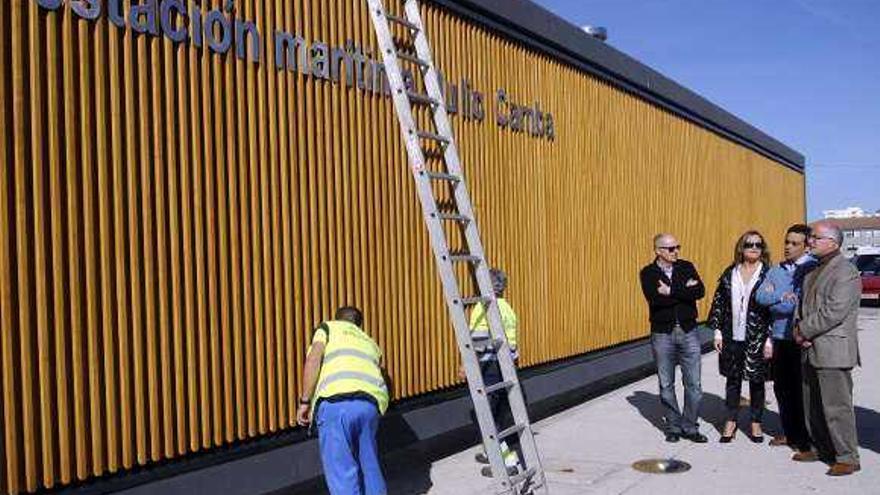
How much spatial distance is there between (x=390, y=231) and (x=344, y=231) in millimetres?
674

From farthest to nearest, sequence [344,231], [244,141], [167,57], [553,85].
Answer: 1. [553,85]
2. [344,231]
3. [244,141]
4. [167,57]

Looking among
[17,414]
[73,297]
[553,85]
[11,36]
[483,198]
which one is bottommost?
[17,414]

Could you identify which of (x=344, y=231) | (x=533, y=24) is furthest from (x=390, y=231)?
(x=533, y=24)

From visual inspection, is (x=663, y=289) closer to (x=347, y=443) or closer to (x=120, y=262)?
(x=347, y=443)

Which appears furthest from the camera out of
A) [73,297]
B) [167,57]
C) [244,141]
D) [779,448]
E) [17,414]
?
[779,448]

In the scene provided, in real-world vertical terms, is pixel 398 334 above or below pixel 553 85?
below

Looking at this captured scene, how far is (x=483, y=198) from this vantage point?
9281mm

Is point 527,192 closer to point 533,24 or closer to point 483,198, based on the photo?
point 483,198

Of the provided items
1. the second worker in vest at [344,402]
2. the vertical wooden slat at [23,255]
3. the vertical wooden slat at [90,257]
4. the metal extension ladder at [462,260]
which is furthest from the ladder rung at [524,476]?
the vertical wooden slat at [23,255]

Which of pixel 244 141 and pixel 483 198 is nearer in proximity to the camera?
pixel 244 141

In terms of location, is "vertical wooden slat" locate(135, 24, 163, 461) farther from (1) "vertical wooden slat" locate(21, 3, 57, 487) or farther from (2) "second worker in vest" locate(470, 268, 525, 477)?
(2) "second worker in vest" locate(470, 268, 525, 477)

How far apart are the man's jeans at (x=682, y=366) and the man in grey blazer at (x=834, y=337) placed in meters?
1.25

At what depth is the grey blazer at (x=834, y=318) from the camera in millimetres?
7230

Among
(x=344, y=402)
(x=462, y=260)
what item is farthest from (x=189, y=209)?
(x=462, y=260)
